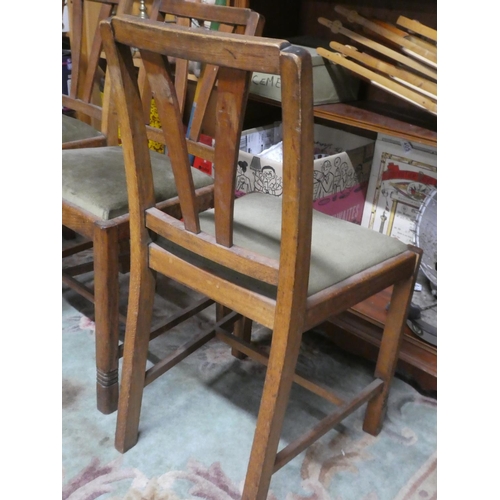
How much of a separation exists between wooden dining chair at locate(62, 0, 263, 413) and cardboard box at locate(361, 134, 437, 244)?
641 millimetres

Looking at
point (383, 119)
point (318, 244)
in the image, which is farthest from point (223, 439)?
point (383, 119)

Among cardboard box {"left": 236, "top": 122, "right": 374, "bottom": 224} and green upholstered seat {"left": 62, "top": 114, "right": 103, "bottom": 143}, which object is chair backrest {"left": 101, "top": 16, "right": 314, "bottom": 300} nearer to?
cardboard box {"left": 236, "top": 122, "right": 374, "bottom": 224}

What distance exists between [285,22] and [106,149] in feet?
2.59

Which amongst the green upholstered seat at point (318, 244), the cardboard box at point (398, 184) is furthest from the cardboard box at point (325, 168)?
the green upholstered seat at point (318, 244)

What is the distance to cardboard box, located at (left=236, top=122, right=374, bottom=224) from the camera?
1.55 metres

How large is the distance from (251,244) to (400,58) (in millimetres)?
708

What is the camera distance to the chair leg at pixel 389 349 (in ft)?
3.70

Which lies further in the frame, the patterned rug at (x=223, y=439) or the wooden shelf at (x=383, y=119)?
the wooden shelf at (x=383, y=119)

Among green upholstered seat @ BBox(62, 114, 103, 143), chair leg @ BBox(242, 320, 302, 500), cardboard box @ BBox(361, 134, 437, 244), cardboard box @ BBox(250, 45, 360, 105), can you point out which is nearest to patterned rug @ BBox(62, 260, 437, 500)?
chair leg @ BBox(242, 320, 302, 500)

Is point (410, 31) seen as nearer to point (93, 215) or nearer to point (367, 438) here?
point (93, 215)

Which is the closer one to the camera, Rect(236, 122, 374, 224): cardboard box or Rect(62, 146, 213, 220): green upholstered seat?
Rect(62, 146, 213, 220): green upholstered seat

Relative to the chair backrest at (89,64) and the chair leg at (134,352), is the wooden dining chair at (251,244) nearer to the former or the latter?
the chair leg at (134,352)

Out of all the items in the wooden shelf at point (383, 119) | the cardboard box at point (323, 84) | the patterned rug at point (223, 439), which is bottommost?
the patterned rug at point (223, 439)

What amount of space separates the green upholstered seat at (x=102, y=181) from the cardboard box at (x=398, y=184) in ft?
2.11
